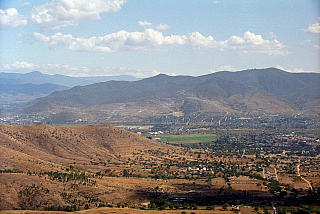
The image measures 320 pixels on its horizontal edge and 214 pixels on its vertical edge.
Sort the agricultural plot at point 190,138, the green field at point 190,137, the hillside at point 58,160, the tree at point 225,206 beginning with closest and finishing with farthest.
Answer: the hillside at point 58,160 → the tree at point 225,206 → the agricultural plot at point 190,138 → the green field at point 190,137

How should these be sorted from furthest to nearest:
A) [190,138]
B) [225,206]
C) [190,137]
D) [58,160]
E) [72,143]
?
[190,137] < [190,138] < [72,143] < [58,160] < [225,206]

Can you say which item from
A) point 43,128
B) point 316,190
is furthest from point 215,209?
point 43,128

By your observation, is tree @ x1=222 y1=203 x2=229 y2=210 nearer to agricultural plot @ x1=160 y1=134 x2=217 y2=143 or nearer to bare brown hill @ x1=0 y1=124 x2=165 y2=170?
bare brown hill @ x1=0 y1=124 x2=165 y2=170

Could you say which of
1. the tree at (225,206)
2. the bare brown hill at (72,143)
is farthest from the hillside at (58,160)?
the tree at (225,206)

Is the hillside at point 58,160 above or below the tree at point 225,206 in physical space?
above

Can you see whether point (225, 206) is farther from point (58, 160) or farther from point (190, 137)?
point (190, 137)

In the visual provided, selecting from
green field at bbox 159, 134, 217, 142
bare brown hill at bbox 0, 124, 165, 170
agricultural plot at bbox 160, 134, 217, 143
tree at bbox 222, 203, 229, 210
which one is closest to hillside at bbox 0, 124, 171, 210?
bare brown hill at bbox 0, 124, 165, 170

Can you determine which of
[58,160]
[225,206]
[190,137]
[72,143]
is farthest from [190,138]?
[225,206]

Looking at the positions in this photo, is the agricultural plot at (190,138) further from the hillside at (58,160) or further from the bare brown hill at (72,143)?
the bare brown hill at (72,143)

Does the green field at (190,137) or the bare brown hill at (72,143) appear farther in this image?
the green field at (190,137)

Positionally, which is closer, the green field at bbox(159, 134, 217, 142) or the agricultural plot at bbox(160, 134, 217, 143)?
the agricultural plot at bbox(160, 134, 217, 143)

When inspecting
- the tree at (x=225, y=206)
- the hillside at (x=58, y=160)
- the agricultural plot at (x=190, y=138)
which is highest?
the hillside at (x=58, y=160)
